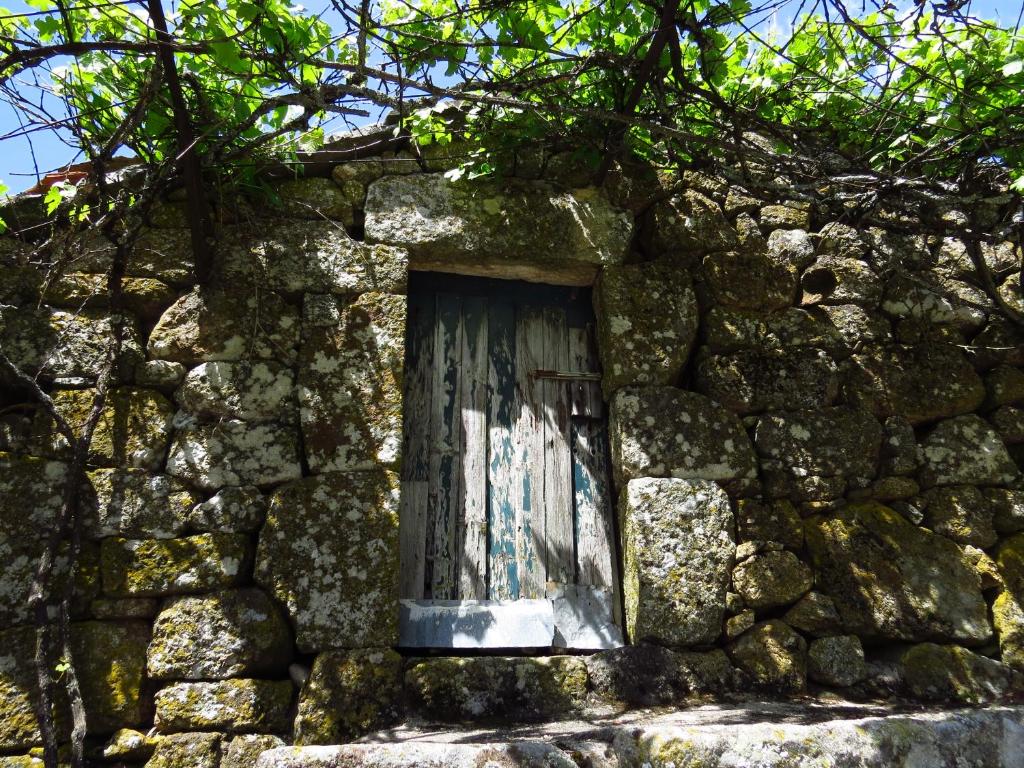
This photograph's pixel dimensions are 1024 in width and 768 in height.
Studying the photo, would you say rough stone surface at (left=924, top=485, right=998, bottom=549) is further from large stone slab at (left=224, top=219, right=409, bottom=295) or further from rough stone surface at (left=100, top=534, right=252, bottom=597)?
rough stone surface at (left=100, top=534, right=252, bottom=597)

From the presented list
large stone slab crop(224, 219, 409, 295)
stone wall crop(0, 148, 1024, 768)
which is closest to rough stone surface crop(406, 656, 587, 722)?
stone wall crop(0, 148, 1024, 768)

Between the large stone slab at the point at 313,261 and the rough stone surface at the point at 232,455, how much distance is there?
0.51m

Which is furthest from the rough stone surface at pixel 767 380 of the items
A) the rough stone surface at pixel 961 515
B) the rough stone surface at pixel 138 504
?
the rough stone surface at pixel 138 504

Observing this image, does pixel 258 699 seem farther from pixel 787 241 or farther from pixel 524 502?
pixel 787 241

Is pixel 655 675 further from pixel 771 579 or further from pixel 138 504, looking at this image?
pixel 138 504

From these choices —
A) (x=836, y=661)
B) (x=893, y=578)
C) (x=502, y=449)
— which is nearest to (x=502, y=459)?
(x=502, y=449)

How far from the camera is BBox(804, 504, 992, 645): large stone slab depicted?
2.41 metres

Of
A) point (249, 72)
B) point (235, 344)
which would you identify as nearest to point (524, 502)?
point (235, 344)

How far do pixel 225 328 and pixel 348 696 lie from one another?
121cm

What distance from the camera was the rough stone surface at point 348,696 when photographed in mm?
2033

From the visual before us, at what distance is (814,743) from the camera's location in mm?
1586

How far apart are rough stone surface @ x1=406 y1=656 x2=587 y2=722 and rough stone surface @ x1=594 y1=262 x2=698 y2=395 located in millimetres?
987

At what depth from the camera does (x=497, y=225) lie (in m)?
2.70

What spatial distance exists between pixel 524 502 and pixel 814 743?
1.25m
